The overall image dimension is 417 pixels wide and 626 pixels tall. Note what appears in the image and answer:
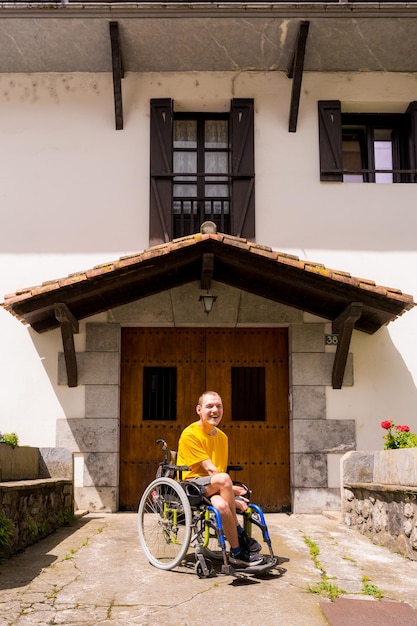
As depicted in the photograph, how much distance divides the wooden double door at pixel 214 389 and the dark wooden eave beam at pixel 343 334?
0.73 m

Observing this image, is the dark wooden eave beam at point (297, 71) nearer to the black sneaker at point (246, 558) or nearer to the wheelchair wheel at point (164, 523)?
the wheelchair wheel at point (164, 523)

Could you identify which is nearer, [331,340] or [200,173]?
[331,340]

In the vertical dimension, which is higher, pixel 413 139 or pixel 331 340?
pixel 413 139

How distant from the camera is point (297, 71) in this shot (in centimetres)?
930

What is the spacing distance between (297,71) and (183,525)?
6.37 metres

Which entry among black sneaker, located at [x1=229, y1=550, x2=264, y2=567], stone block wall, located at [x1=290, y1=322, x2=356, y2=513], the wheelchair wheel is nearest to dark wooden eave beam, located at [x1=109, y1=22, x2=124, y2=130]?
stone block wall, located at [x1=290, y1=322, x2=356, y2=513]

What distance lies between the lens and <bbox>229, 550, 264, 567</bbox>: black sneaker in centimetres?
469

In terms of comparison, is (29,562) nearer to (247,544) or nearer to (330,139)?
(247,544)

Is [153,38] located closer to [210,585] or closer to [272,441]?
[272,441]

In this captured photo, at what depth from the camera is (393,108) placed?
9914mm

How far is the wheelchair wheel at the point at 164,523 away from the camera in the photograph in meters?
4.85

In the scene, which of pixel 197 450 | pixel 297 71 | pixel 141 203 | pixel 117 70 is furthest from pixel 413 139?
pixel 197 450

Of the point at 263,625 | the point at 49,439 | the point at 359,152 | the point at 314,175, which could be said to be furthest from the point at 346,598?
the point at 359,152

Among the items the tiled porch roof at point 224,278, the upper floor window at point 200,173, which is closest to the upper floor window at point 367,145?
the upper floor window at point 200,173
